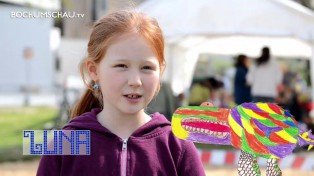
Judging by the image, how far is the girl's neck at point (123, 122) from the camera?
8.34 ft

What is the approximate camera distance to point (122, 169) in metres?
2.45

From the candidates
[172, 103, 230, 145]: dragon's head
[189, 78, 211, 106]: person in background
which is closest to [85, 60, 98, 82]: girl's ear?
[172, 103, 230, 145]: dragon's head

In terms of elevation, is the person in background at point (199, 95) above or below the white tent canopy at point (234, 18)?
below

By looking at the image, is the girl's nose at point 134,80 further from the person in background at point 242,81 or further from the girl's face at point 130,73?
the person in background at point 242,81

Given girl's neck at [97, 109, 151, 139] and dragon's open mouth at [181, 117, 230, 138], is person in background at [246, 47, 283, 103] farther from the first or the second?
dragon's open mouth at [181, 117, 230, 138]

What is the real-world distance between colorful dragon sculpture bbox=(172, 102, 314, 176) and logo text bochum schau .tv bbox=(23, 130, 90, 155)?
16.0 inches

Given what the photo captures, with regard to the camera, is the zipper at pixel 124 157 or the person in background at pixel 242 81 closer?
the zipper at pixel 124 157

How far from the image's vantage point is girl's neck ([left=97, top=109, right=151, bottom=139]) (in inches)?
100

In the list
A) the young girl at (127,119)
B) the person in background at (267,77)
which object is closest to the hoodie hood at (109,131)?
the young girl at (127,119)

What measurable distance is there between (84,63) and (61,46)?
9.85 m

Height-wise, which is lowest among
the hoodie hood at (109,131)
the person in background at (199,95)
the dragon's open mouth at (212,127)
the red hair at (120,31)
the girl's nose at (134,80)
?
the person in background at (199,95)

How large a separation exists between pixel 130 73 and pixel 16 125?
42.8 feet

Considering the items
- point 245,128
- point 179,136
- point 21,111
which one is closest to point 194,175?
point 179,136

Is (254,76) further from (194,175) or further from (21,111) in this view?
(21,111)
